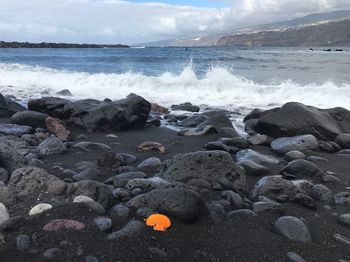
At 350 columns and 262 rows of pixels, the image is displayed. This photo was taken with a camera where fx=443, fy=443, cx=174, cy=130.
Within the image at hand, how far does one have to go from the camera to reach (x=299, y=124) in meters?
7.84

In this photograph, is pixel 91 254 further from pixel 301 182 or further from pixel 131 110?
pixel 131 110

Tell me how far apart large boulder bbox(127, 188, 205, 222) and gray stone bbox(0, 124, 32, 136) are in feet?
15.2

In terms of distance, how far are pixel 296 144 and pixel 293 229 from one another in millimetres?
3531

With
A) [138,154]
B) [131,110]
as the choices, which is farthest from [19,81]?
[138,154]

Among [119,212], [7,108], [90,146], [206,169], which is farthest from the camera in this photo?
[7,108]

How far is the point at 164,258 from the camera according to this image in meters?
3.18

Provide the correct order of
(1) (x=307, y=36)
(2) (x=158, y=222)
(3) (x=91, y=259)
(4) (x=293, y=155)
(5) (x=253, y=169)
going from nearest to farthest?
(3) (x=91, y=259), (2) (x=158, y=222), (5) (x=253, y=169), (4) (x=293, y=155), (1) (x=307, y=36)

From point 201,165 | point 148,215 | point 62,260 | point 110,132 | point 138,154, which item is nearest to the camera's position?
point 62,260

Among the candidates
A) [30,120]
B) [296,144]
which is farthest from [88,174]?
[30,120]

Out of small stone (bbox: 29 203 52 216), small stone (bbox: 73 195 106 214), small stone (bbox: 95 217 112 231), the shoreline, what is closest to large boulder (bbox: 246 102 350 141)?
the shoreline

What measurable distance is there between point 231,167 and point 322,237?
1.44 metres

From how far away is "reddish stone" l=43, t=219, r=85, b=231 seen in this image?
3414mm

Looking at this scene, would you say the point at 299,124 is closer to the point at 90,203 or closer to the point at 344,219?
the point at 344,219

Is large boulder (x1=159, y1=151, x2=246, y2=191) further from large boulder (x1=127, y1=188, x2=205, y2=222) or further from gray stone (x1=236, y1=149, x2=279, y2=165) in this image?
gray stone (x1=236, y1=149, x2=279, y2=165)
